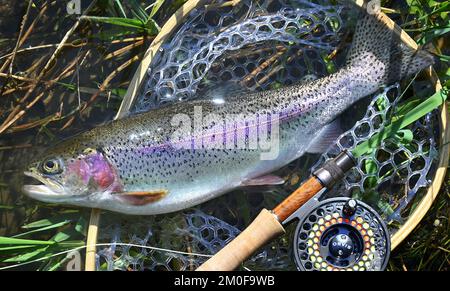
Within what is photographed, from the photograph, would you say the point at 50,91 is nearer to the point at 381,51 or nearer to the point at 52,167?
the point at 52,167

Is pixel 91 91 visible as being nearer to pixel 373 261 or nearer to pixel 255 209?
pixel 255 209

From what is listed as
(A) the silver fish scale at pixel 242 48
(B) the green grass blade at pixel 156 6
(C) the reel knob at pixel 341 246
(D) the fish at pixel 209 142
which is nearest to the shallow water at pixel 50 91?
(A) the silver fish scale at pixel 242 48

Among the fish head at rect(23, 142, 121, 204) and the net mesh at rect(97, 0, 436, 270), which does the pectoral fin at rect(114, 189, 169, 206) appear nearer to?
the fish head at rect(23, 142, 121, 204)

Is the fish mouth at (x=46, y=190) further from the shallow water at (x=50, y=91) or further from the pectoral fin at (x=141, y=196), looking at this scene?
the shallow water at (x=50, y=91)

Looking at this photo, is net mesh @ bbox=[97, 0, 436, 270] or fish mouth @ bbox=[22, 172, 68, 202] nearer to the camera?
fish mouth @ bbox=[22, 172, 68, 202]

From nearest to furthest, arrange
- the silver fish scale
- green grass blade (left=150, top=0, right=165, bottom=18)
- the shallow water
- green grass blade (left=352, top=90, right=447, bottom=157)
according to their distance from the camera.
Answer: green grass blade (left=352, top=90, right=447, bottom=157) < the silver fish scale < green grass blade (left=150, top=0, right=165, bottom=18) < the shallow water

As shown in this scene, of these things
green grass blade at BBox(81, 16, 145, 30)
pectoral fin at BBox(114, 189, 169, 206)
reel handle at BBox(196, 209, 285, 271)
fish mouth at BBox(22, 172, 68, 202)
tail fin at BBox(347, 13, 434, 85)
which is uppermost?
green grass blade at BBox(81, 16, 145, 30)

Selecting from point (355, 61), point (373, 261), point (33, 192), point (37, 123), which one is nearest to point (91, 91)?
point (37, 123)

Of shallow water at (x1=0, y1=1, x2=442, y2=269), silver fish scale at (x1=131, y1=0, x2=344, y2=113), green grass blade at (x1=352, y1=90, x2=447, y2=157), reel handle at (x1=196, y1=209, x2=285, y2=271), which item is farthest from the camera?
shallow water at (x1=0, y1=1, x2=442, y2=269)

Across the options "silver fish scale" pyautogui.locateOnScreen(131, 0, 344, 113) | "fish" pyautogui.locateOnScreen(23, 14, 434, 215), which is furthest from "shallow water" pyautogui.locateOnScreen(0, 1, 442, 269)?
"fish" pyautogui.locateOnScreen(23, 14, 434, 215)

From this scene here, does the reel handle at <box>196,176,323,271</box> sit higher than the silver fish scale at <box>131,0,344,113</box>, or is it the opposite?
the silver fish scale at <box>131,0,344,113</box>
